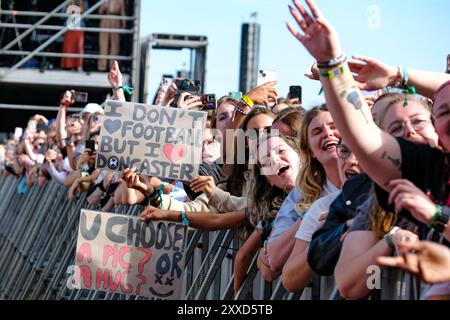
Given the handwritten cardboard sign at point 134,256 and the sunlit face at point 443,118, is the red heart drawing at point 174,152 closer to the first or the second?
the handwritten cardboard sign at point 134,256

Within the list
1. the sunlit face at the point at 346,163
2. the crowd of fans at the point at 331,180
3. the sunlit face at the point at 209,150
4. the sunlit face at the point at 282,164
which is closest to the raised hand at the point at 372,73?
the crowd of fans at the point at 331,180

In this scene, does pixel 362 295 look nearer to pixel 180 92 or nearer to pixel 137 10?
pixel 180 92

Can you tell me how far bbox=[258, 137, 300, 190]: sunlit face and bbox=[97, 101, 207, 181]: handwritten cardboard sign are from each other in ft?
4.91

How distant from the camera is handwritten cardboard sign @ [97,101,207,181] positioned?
8367 millimetres

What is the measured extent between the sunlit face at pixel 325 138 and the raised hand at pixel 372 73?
134 centimetres

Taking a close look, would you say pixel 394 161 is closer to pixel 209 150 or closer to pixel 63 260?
pixel 209 150

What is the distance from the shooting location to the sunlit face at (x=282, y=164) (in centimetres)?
686

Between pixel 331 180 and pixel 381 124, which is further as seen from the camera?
pixel 331 180

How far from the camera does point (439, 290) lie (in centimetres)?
449

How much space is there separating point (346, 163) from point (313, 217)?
28 centimetres

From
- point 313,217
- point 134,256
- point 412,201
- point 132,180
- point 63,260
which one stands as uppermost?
point 412,201

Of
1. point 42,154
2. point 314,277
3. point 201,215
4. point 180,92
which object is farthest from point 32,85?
point 314,277

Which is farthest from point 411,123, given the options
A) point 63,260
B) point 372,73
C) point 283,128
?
point 63,260

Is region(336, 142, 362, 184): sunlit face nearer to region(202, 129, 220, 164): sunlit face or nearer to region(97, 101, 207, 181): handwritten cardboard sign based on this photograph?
region(97, 101, 207, 181): handwritten cardboard sign
